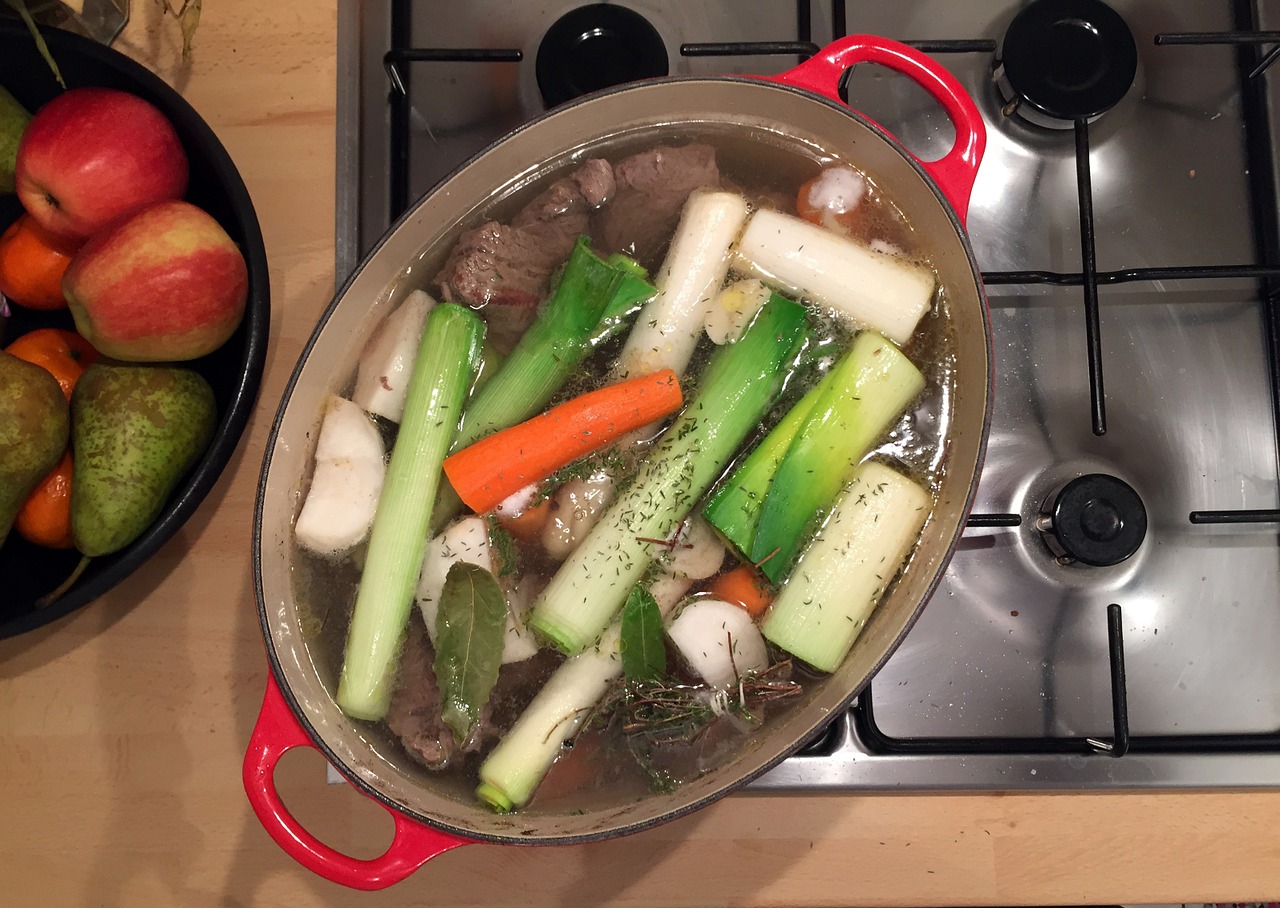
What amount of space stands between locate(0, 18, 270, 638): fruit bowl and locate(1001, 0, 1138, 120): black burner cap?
0.81 metres

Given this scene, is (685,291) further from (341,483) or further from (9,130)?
(9,130)

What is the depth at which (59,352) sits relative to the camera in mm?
901

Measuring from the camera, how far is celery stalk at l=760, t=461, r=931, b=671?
0.85 meters

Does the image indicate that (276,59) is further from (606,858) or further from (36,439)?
(606,858)

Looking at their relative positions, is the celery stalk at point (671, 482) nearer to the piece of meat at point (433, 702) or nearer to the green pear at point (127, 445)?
the piece of meat at point (433, 702)

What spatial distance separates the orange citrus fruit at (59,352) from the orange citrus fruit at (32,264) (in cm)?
4

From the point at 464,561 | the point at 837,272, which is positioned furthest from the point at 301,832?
the point at 837,272

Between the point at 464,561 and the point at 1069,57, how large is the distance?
0.82 m

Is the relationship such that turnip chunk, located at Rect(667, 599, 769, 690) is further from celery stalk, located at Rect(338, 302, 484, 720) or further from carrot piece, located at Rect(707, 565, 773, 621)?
celery stalk, located at Rect(338, 302, 484, 720)

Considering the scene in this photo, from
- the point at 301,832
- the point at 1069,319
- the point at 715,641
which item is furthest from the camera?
the point at 1069,319

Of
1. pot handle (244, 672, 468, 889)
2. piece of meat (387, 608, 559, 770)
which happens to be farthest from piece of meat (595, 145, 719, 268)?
pot handle (244, 672, 468, 889)

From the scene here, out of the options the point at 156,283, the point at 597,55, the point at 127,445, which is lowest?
the point at 127,445

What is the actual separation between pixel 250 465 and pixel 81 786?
39 cm

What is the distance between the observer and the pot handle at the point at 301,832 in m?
0.74
